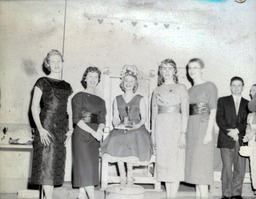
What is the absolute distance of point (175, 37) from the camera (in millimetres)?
3748

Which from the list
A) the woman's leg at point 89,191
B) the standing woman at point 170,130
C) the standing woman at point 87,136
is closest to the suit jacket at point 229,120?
the standing woman at point 170,130

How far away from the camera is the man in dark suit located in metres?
3.35

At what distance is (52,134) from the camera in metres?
2.90

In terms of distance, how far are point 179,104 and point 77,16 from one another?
1750mm

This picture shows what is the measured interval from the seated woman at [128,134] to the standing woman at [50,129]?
0.51m

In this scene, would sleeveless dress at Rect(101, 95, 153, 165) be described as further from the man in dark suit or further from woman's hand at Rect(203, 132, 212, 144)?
the man in dark suit

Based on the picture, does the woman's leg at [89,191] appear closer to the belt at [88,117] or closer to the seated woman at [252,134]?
→ the belt at [88,117]

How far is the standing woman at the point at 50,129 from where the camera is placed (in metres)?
2.84

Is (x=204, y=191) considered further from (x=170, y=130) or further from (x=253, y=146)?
(x=253, y=146)

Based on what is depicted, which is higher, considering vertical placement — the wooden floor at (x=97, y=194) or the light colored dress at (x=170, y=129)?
the light colored dress at (x=170, y=129)

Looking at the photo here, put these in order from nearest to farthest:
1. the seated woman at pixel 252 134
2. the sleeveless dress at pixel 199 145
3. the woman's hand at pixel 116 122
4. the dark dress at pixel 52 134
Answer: the dark dress at pixel 52 134
the sleeveless dress at pixel 199 145
the woman's hand at pixel 116 122
the seated woman at pixel 252 134

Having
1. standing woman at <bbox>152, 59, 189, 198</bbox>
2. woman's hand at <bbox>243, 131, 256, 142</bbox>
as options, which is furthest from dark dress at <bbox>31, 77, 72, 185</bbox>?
woman's hand at <bbox>243, 131, 256, 142</bbox>

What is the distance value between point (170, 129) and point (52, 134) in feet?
4.08

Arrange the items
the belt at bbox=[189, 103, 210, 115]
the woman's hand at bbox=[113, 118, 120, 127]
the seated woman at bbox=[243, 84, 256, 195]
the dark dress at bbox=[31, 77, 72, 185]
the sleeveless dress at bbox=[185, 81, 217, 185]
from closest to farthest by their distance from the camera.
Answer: the dark dress at bbox=[31, 77, 72, 185] → the sleeveless dress at bbox=[185, 81, 217, 185] → the belt at bbox=[189, 103, 210, 115] → the woman's hand at bbox=[113, 118, 120, 127] → the seated woman at bbox=[243, 84, 256, 195]
